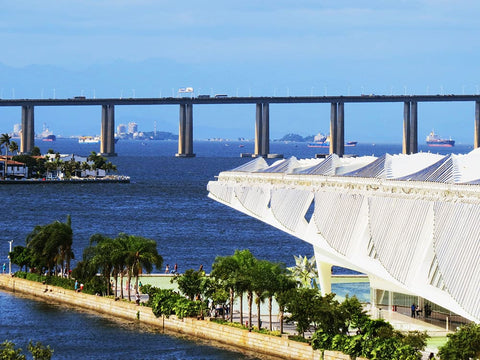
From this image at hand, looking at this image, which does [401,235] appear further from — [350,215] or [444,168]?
[350,215]

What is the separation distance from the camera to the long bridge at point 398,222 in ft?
117

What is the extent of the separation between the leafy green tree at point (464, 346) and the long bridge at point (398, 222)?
441 mm

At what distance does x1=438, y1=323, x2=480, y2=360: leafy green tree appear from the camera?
33.0 metres

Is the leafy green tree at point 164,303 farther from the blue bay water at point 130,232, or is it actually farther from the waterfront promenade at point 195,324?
the blue bay water at point 130,232

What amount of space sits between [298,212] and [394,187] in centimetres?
1018

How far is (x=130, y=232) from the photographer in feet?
290

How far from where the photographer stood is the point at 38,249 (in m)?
53.8

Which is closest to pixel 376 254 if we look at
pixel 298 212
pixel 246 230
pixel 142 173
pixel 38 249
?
pixel 298 212

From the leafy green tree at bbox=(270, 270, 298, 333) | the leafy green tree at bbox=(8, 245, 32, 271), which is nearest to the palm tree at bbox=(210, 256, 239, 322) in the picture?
the leafy green tree at bbox=(270, 270, 298, 333)

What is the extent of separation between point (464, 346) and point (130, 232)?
187 feet

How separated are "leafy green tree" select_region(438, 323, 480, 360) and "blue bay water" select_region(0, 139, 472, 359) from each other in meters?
8.85

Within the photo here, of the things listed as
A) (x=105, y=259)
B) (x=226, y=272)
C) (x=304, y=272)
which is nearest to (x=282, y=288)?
(x=226, y=272)

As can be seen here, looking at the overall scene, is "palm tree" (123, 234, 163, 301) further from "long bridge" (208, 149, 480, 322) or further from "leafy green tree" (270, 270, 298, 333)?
"leafy green tree" (270, 270, 298, 333)

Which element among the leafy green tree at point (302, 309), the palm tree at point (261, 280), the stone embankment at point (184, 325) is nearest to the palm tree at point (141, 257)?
the stone embankment at point (184, 325)
